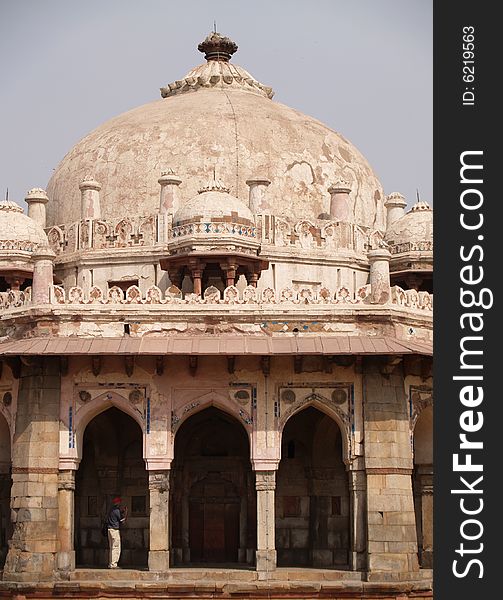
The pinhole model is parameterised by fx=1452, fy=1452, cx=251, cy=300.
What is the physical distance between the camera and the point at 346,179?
101 ft

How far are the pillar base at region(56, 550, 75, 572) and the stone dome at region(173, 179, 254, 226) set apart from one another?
247 inches

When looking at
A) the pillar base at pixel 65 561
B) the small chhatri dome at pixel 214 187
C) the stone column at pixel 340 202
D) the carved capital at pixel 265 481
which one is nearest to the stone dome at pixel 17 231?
the small chhatri dome at pixel 214 187

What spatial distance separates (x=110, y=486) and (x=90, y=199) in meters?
5.89

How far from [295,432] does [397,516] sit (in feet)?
12.6

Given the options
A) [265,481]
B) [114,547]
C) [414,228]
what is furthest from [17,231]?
[414,228]

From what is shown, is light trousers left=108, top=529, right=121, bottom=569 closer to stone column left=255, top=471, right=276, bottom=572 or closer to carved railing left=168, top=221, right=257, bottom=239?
stone column left=255, top=471, right=276, bottom=572

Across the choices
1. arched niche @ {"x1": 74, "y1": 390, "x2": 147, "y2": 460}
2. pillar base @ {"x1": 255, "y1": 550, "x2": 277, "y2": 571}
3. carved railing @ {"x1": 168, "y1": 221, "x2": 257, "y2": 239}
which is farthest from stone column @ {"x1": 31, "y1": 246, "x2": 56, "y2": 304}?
pillar base @ {"x1": 255, "y1": 550, "x2": 277, "y2": 571}

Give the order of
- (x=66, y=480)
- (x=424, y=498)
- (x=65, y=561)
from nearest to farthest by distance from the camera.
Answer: (x=65, y=561) → (x=66, y=480) → (x=424, y=498)

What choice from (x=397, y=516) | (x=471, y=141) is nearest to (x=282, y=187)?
(x=397, y=516)

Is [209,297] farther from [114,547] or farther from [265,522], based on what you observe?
[114,547]

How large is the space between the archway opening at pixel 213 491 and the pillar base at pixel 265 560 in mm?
2659

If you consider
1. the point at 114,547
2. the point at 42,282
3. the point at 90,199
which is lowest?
the point at 114,547

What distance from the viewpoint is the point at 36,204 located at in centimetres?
3017

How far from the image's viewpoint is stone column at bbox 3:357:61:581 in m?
23.4
